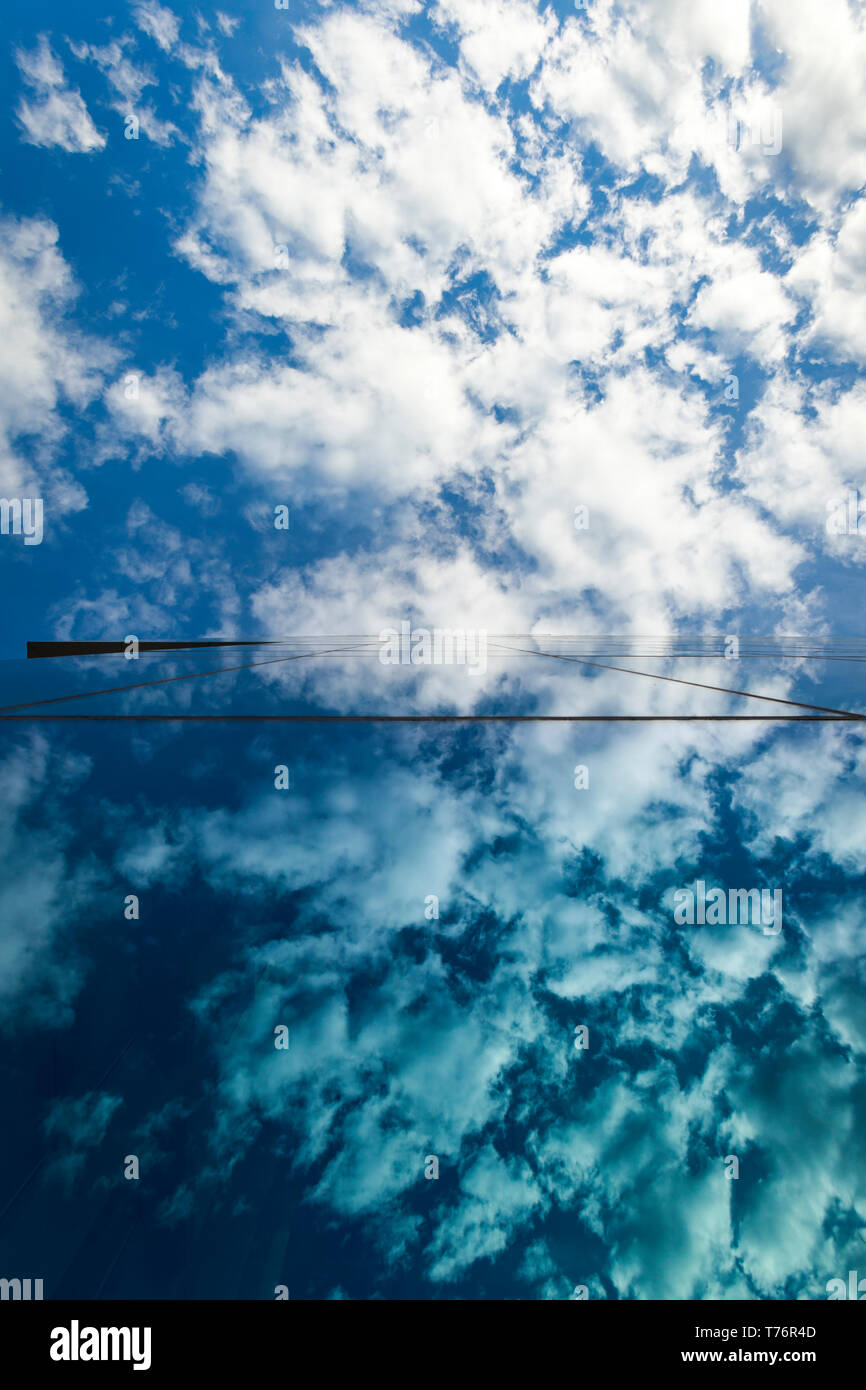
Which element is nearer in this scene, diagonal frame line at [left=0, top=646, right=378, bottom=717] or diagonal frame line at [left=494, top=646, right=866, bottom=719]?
diagonal frame line at [left=494, top=646, right=866, bottom=719]

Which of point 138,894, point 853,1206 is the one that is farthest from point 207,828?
point 853,1206

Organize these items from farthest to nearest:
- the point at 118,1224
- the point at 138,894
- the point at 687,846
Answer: the point at 687,846, the point at 138,894, the point at 118,1224

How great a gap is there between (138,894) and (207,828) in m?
0.84

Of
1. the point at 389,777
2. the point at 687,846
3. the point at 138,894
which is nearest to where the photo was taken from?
the point at 138,894

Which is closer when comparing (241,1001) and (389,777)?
(241,1001)

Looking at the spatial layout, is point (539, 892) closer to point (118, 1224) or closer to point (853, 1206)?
point (853, 1206)

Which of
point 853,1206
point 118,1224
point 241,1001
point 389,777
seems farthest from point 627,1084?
point 389,777

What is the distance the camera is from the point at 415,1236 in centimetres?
194

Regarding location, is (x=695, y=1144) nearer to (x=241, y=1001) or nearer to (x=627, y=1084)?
(x=627, y=1084)

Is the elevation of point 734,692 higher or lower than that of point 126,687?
lower

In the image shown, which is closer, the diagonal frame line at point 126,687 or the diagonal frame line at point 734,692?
the diagonal frame line at point 734,692

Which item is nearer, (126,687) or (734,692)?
(734,692)

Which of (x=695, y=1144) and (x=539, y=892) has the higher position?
(x=539, y=892)
